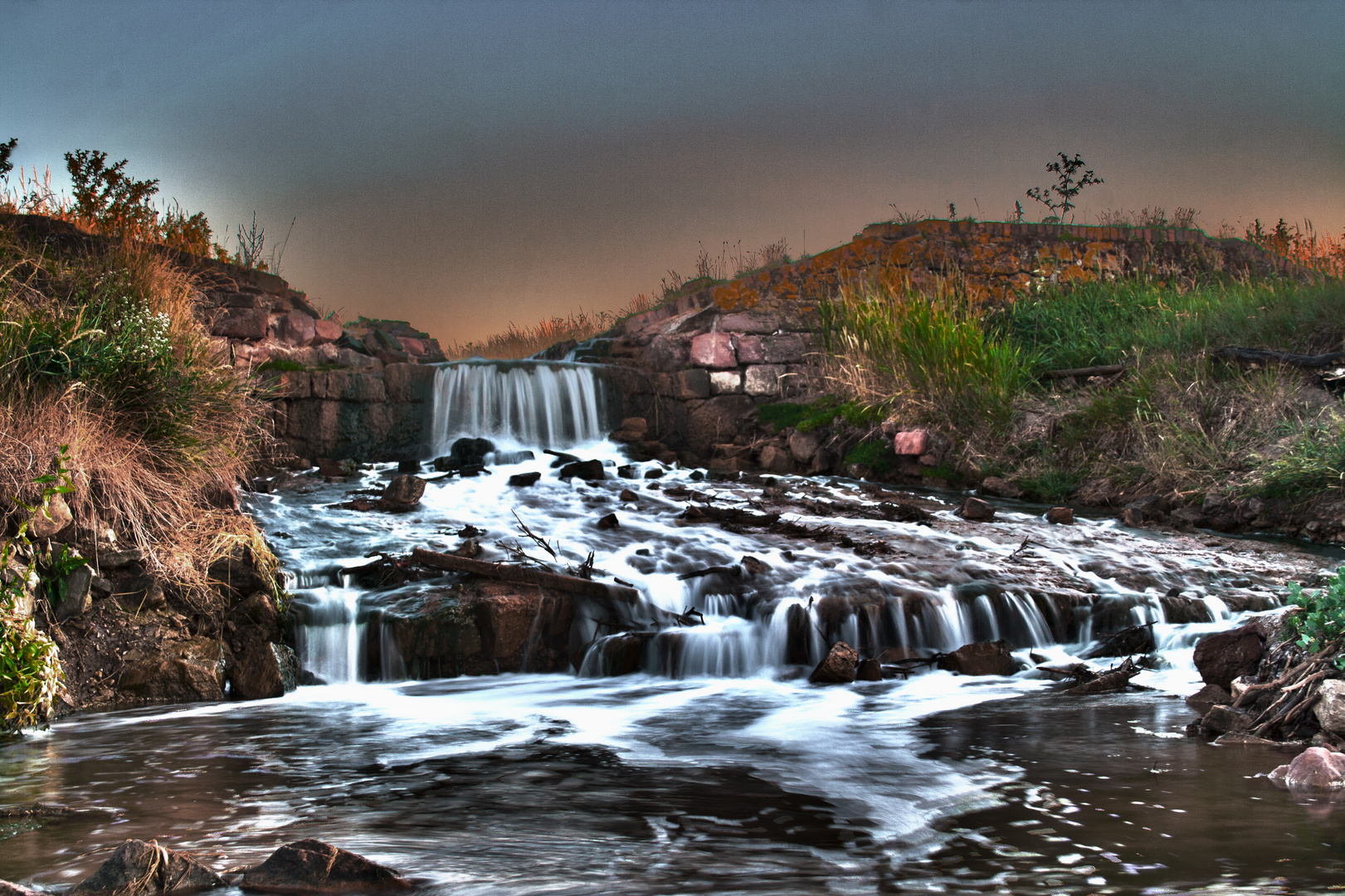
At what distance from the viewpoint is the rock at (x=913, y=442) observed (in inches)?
429

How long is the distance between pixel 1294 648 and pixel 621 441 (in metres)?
9.13

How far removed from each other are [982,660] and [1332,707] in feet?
6.40

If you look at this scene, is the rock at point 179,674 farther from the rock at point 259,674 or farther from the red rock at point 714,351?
the red rock at point 714,351

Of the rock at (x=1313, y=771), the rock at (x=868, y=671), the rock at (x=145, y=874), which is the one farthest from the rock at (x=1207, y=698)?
the rock at (x=145, y=874)

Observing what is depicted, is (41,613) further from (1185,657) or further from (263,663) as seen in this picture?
(1185,657)

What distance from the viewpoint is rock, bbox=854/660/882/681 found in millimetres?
5148

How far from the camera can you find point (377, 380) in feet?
Answer: 37.6

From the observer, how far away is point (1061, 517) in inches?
329

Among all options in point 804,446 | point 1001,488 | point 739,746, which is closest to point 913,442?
point 1001,488

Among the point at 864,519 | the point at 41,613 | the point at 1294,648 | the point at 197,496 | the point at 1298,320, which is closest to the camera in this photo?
the point at 1294,648

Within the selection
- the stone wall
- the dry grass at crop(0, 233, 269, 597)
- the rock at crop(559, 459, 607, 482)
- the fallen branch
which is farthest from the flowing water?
the stone wall

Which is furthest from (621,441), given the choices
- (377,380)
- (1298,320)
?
(1298,320)

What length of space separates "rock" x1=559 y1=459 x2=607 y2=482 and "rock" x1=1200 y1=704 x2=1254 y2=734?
685 cm

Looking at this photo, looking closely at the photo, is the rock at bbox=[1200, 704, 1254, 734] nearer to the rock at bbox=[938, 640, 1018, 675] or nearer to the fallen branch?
the rock at bbox=[938, 640, 1018, 675]
